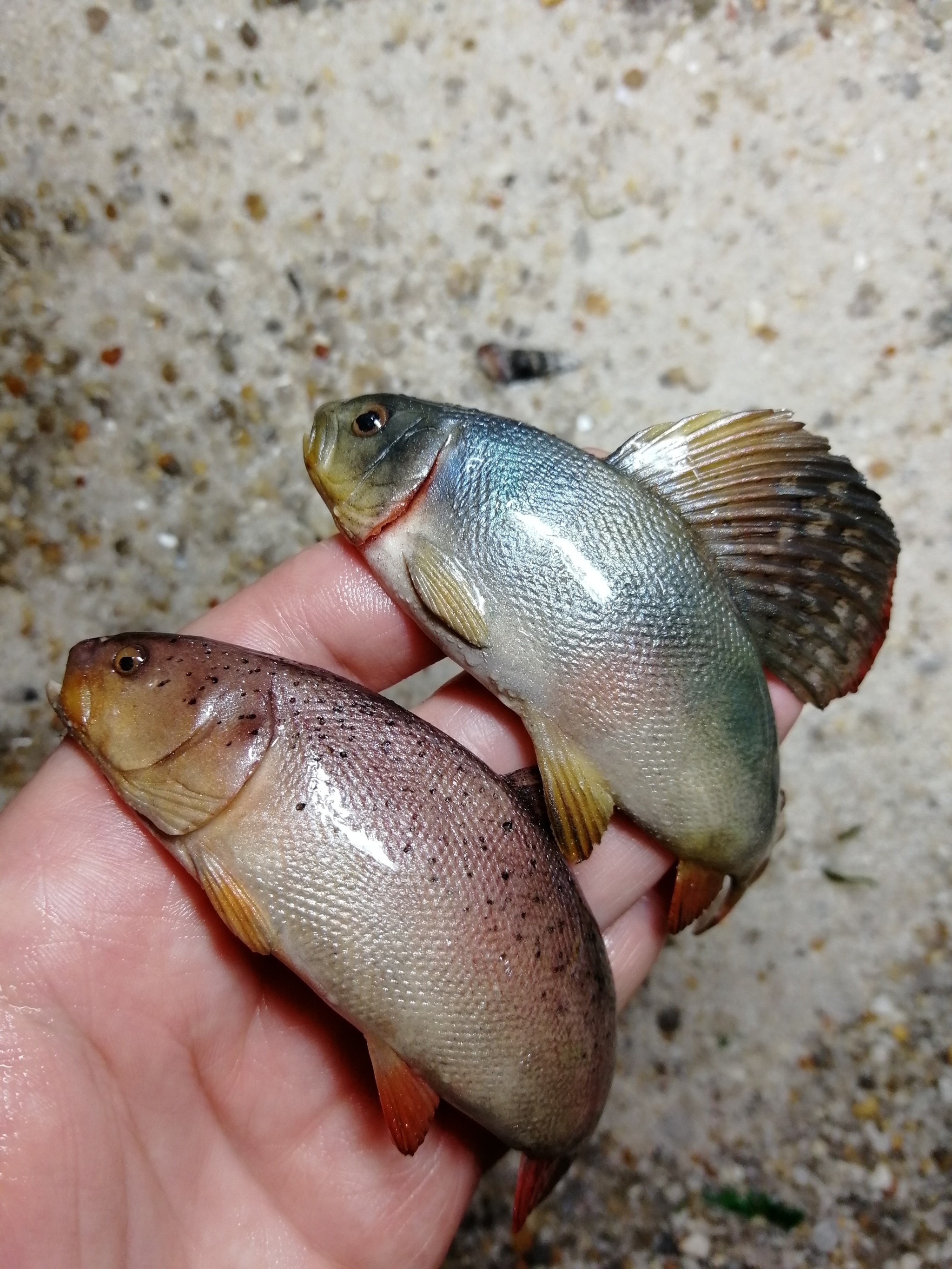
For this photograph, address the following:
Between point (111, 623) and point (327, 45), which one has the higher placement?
point (327, 45)

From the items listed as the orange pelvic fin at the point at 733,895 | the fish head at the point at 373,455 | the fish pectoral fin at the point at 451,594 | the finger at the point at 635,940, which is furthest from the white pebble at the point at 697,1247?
the fish head at the point at 373,455

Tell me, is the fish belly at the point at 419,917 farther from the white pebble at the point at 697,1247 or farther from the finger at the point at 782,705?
the white pebble at the point at 697,1247

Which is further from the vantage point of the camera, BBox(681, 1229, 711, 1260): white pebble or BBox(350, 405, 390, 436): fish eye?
BBox(681, 1229, 711, 1260): white pebble

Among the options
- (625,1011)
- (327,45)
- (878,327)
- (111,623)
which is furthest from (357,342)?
(625,1011)

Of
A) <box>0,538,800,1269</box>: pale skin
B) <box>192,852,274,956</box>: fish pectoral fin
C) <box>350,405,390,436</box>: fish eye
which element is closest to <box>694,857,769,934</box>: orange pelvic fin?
<box>0,538,800,1269</box>: pale skin

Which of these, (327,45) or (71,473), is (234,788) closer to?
(71,473)

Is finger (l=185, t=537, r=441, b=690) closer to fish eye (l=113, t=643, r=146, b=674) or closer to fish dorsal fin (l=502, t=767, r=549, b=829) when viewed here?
fish eye (l=113, t=643, r=146, b=674)

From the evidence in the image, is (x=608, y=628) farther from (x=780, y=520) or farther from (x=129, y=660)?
(x=129, y=660)
